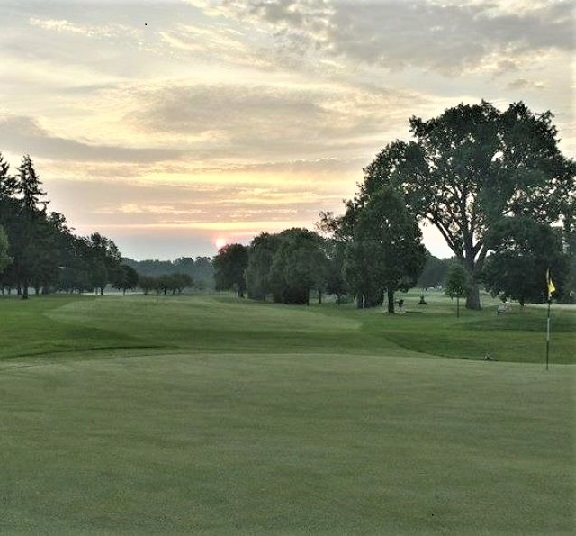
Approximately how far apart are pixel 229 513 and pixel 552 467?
4.25m

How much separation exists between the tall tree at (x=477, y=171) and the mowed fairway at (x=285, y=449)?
55559 millimetres


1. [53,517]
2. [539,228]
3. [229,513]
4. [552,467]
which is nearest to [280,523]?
[229,513]

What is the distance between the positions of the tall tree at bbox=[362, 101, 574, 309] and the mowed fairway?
182 feet

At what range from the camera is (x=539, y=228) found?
69938 millimetres

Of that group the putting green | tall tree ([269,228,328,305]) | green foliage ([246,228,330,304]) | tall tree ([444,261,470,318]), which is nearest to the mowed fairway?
the putting green

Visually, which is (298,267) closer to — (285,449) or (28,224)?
(28,224)

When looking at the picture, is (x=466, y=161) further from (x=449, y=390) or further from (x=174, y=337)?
(x=449, y=390)

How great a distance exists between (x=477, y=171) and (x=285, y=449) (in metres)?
68.4

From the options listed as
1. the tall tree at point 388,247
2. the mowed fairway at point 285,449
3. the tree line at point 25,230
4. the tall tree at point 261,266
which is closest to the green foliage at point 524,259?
the tall tree at point 388,247

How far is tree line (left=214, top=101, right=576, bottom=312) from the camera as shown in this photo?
71250 millimetres

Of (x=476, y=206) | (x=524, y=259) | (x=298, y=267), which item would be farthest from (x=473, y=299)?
(x=298, y=267)

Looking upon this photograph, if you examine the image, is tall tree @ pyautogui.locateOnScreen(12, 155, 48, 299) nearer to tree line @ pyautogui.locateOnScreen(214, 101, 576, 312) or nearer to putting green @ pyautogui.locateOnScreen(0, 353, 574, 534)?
tree line @ pyautogui.locateOnScreen(214, 101, 576, 312)

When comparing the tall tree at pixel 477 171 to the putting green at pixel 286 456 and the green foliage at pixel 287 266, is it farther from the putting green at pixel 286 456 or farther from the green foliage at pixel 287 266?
the putting green at pixel 286 456

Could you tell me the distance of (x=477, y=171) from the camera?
7269 cm
